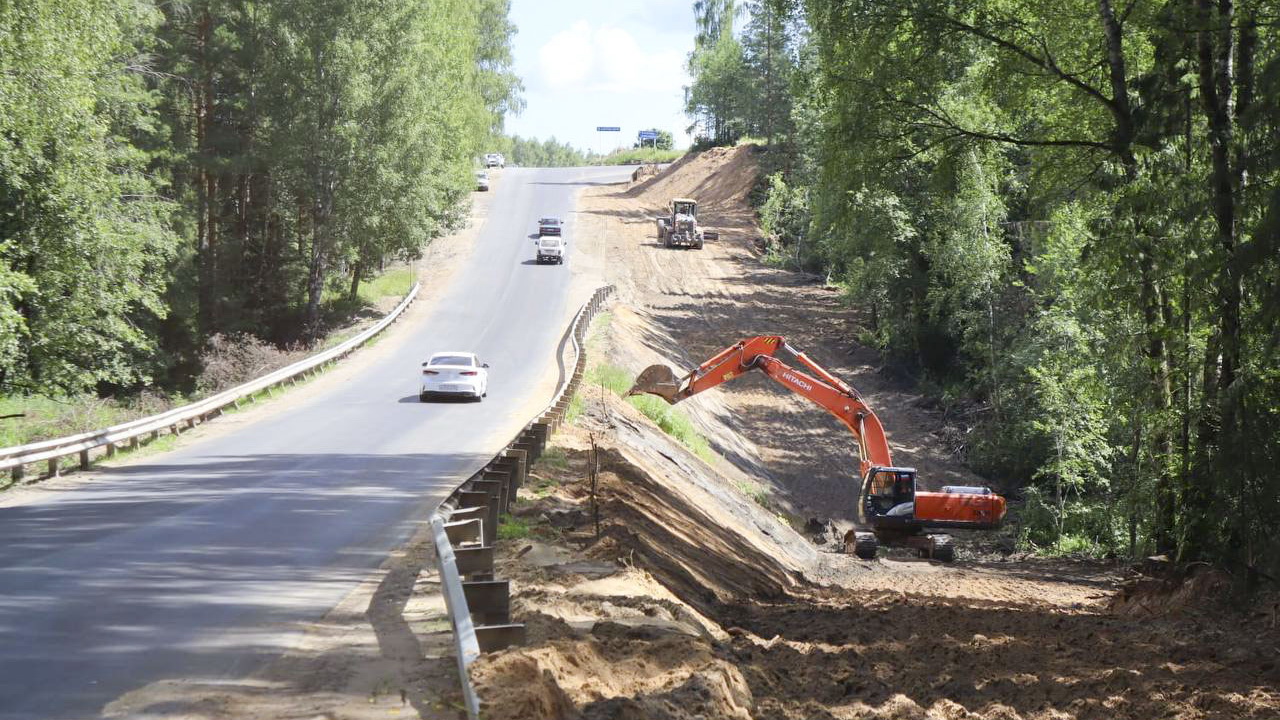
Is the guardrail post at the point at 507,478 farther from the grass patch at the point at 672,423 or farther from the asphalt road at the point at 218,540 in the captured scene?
the grass patch at the point at 672,423

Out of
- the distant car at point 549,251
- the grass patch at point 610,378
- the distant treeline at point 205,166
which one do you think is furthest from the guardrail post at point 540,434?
the distant car at point 549,251

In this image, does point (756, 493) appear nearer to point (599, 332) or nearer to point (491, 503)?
point (599, 332)

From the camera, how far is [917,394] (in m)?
46.0

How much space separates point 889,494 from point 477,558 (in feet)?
57.1

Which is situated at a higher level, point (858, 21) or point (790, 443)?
point (858, 21)

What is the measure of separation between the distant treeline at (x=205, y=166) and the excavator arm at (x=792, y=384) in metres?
14.9

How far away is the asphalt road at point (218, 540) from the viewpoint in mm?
8555

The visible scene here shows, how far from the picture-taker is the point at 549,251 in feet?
222

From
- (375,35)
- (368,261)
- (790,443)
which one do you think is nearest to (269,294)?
(368,261)

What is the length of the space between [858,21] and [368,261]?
137 feet

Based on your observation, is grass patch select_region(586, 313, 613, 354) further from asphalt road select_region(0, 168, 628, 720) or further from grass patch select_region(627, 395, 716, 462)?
grass patch select_region(627, 395, 716, 462)

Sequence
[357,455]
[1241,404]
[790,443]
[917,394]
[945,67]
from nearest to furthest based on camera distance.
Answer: [1241,404] < [945,67] < [357,455] < [790,443] < [917,394]

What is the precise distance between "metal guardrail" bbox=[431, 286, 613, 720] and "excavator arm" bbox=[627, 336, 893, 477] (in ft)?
26.2

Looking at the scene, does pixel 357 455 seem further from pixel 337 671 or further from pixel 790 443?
pixel 790 443
